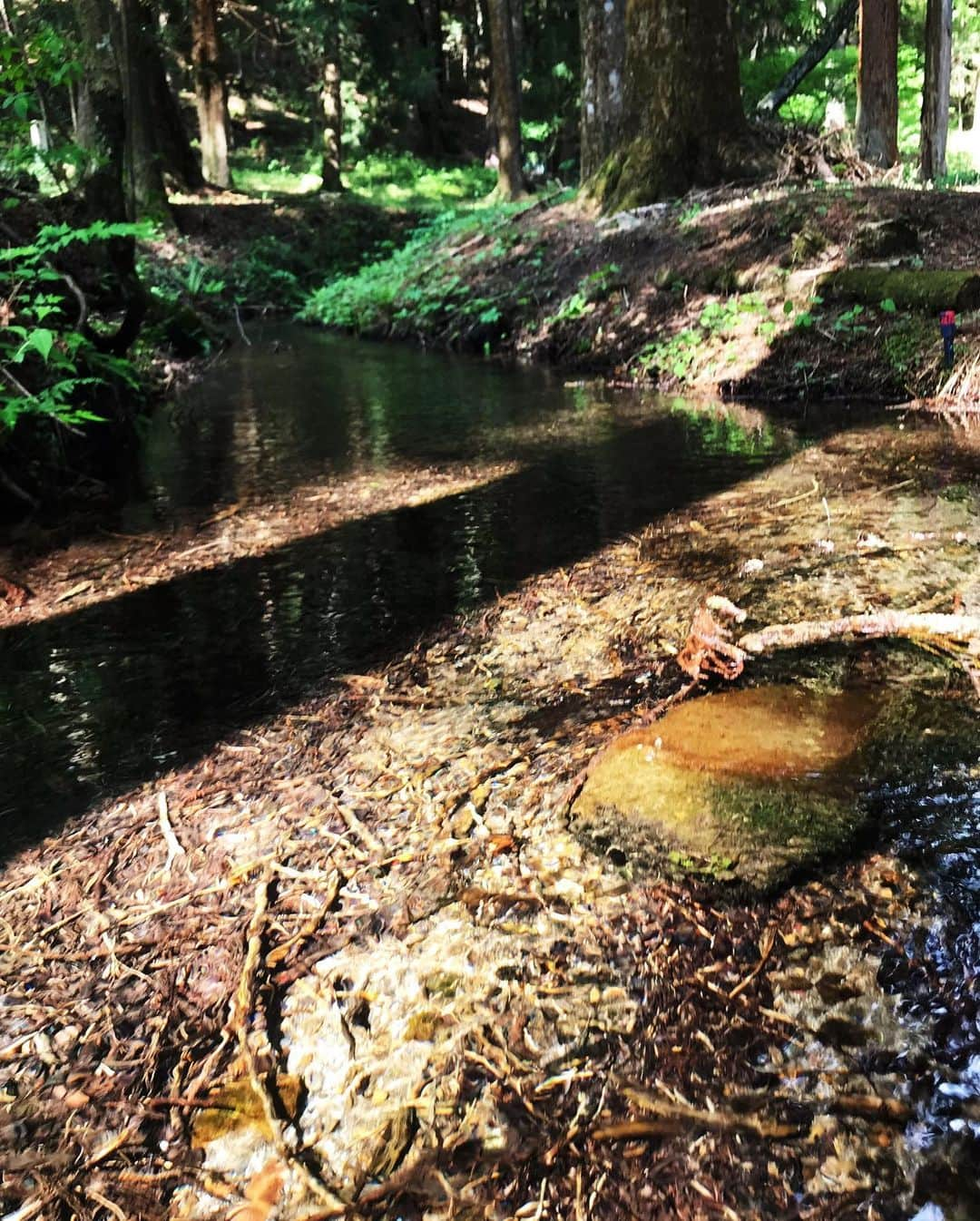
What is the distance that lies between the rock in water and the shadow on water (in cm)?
126

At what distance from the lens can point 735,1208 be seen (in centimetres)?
133

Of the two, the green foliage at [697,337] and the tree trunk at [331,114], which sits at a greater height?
the tree trunk at [331,114]

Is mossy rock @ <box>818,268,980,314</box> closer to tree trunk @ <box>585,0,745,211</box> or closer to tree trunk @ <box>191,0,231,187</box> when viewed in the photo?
tree trunk @ <box>585,0,745,211</box>

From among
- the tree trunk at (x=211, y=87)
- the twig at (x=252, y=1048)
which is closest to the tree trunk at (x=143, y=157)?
the tree trunk at (x=211, y=87)

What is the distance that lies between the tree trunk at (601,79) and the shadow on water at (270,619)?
9774mm

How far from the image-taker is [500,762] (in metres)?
2.55

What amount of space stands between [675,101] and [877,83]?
3.75 meters

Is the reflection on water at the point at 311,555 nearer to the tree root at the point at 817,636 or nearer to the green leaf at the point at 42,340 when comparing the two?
the green leaf at the point at 42,340

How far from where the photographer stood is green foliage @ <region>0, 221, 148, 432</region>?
5070mm

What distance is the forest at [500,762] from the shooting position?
148 centimetres

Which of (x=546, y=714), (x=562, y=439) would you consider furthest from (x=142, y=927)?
(x=562, y=439)

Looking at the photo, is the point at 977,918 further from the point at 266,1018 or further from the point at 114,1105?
the point at 114,1105

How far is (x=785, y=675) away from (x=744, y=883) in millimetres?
1058

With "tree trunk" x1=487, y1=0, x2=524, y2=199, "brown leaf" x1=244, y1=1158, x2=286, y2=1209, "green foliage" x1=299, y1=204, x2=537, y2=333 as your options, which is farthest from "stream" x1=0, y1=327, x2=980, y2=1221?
"tree trunk" x1=487, y1=0, x2=524, y2=199
